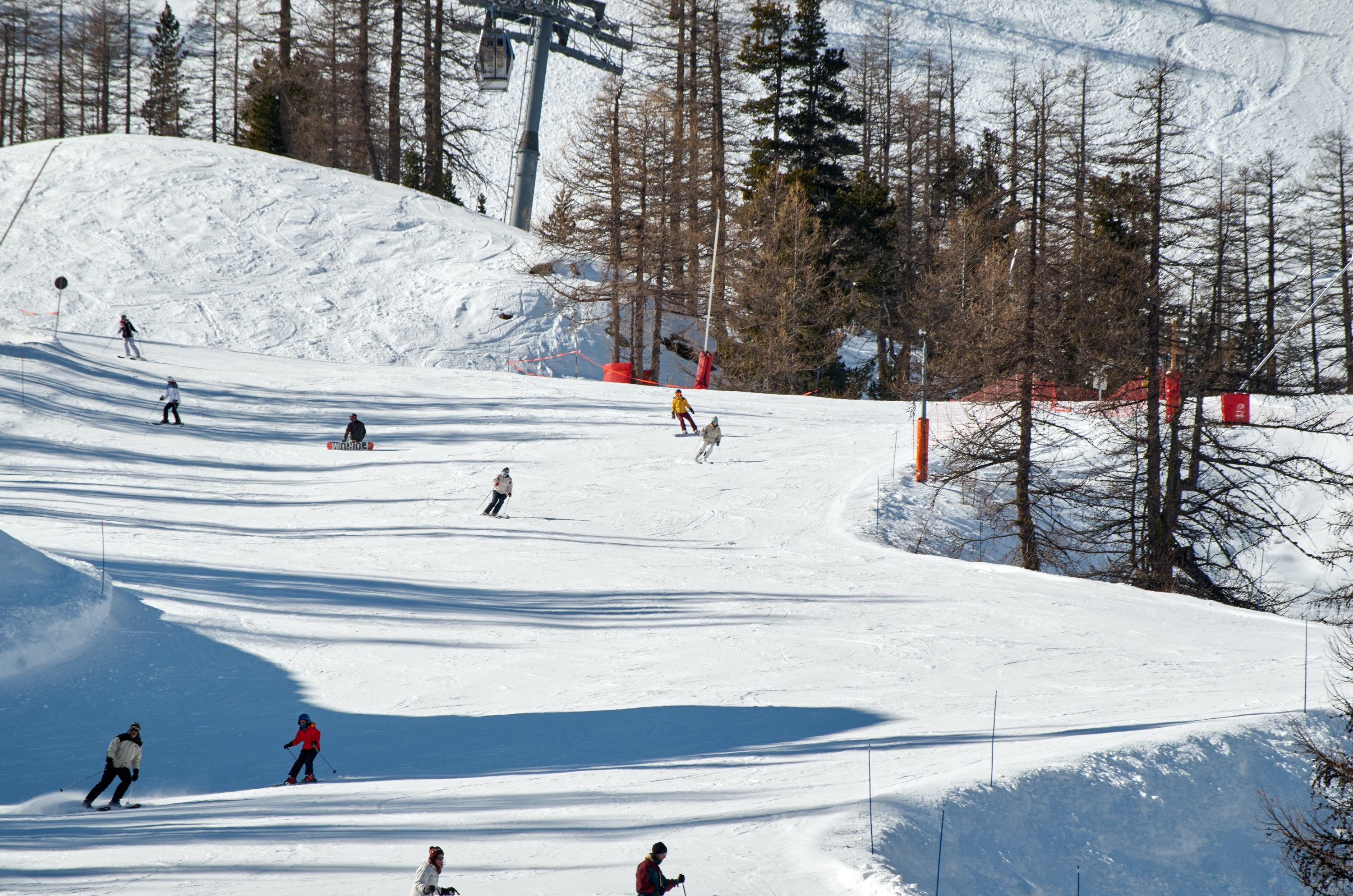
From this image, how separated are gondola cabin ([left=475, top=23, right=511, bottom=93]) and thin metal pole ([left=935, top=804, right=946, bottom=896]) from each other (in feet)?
141

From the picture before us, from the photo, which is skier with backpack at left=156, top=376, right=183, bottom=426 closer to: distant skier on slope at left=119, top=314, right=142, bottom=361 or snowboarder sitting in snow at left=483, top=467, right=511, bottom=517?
distant skier on slope at left=119, top=314, right=142, bottom=361

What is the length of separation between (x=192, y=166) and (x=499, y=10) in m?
16.4

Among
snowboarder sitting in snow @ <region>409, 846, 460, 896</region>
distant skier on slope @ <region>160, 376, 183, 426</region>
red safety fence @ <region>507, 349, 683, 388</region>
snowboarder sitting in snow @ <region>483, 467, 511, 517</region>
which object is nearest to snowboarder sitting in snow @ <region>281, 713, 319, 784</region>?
snowboarder sitting in snow @ <region>409, 846, 460, 896</region>

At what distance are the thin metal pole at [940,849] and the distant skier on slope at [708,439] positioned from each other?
15.5 m

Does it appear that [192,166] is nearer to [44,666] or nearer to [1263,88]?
[44,666]

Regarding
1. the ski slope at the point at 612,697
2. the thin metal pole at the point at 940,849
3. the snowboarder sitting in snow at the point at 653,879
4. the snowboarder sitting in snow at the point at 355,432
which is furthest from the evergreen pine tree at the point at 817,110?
the snowboarder sitting in snow at the point at 653,879

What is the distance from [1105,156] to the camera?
21500mm

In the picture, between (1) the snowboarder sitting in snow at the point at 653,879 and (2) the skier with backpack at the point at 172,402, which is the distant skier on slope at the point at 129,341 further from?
(1) the snowboarder sitting in snow at the point at 653,879

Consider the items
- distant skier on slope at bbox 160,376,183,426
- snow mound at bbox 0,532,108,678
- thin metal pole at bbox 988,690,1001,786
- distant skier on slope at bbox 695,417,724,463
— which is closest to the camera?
thin metal pole at bbox 988,690,1001,786

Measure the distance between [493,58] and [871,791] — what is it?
4317cm

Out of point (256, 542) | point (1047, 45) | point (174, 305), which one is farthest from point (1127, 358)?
point (1047, 45)

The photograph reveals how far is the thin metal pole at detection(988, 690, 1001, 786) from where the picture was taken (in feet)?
28.3

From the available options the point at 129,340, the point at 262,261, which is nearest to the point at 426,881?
the point at 129,340

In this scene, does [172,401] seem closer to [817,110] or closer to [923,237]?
[817,110]
